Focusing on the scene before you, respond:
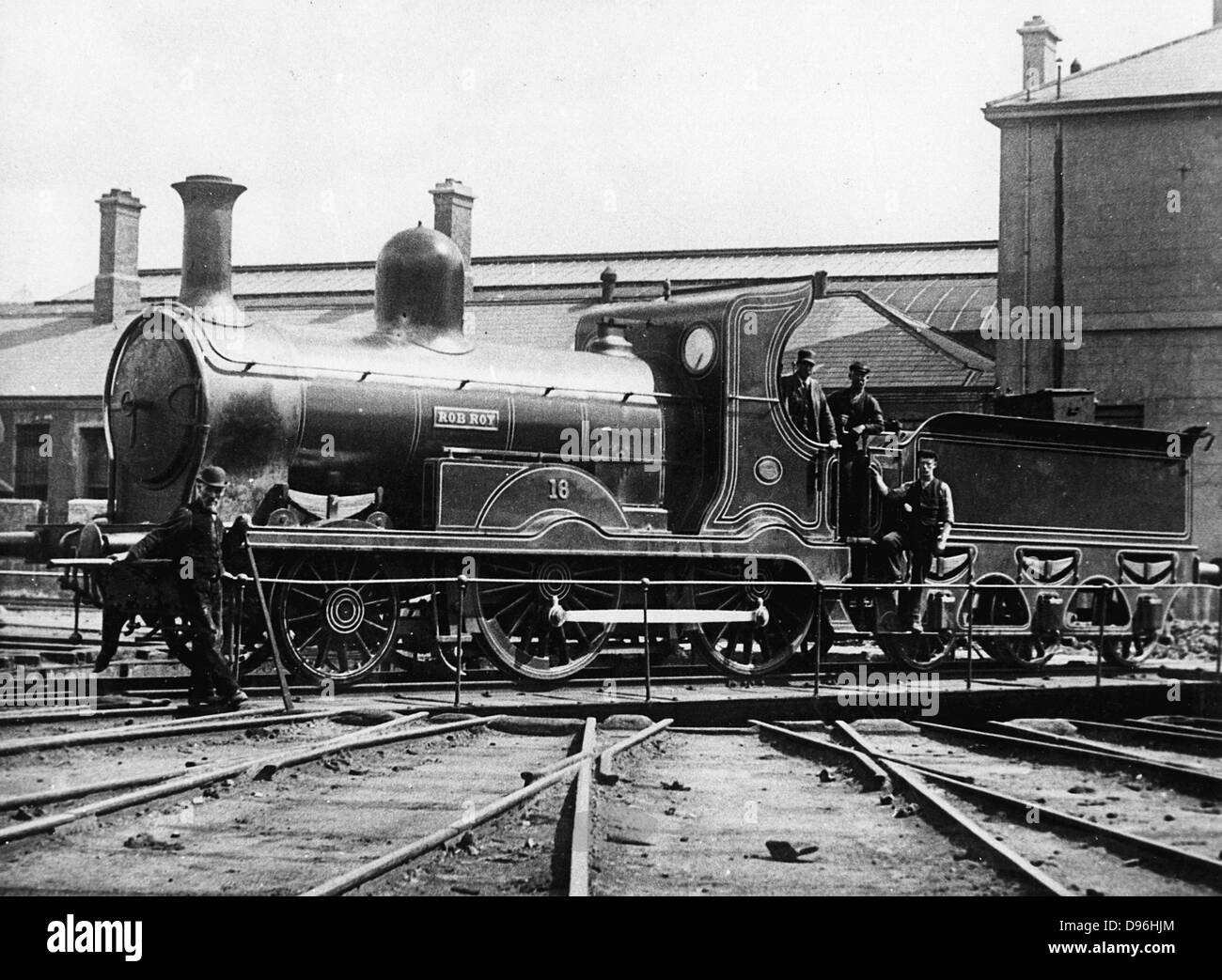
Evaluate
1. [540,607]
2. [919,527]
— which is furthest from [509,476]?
[919,527]

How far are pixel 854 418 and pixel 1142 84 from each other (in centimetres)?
1177

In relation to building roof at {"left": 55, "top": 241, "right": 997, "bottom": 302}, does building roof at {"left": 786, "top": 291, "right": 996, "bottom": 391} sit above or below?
below

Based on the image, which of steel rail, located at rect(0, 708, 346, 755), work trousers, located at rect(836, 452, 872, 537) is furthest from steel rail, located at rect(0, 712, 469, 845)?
work trousers, located at rect(836, 452, 872, 537)

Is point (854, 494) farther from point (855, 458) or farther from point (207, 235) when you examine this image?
point (207, 235)

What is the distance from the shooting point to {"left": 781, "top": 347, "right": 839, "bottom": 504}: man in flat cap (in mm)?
11867

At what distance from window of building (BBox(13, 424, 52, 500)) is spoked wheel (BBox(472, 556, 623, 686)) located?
20.8 meters

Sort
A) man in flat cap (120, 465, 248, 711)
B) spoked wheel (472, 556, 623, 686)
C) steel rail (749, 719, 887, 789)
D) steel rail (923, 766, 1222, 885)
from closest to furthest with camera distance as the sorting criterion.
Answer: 1. steel rail (923, 766, 1222, 885)
2. steel rail (749, 719, 887, 789)
3. man in flat cap (120, 465, 248, 711)
4. spoked wheel (472, 556, 623, 686)

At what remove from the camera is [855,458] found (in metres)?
12.3

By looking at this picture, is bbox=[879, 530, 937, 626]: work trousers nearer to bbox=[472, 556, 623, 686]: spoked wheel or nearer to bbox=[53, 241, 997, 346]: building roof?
bbox=[472, 556, 623, 686]: spoked wheel

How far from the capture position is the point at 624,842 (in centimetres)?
591

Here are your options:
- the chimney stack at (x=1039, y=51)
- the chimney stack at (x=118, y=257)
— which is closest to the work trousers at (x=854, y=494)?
the chimney stack at (x=1039, y=51)

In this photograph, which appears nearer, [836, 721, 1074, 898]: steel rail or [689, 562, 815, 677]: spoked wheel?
[836, 721, 1074, 898]: steel rail
